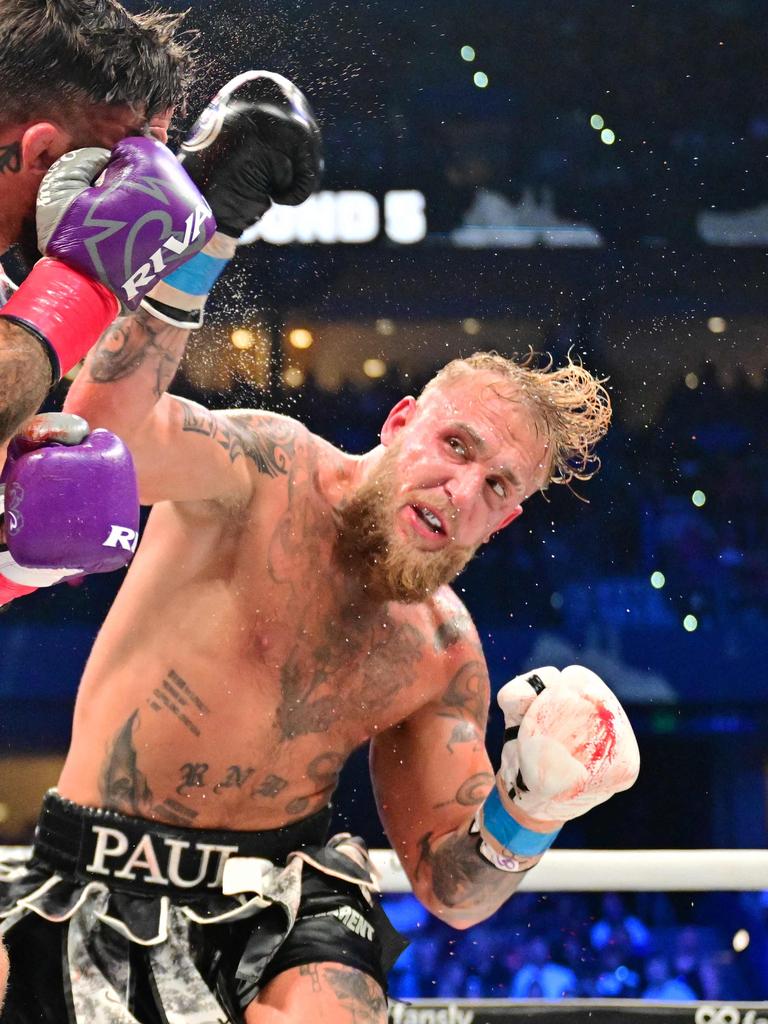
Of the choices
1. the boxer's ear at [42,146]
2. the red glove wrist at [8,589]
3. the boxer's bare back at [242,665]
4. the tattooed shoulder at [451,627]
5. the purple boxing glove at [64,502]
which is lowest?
the tattooed shoulder at [451,627]

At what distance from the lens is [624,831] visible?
387 centimetres

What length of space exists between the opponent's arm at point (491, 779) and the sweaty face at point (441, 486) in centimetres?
23

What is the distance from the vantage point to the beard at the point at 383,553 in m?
1.90

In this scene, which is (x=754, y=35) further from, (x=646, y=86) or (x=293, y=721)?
(x=293, y=721)

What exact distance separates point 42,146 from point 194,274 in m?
0.39

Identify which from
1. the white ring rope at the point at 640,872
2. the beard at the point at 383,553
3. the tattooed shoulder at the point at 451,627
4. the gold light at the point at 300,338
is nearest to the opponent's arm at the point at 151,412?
the beard at the point at 383,553

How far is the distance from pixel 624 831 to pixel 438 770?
206cm

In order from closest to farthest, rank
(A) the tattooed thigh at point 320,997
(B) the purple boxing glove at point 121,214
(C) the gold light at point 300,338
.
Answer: (B) the purple boxing glove at point 121,214
(A) the tattooed thigh at point 320,997
(C) the gold light at point 300,338

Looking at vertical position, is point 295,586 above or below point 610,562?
above

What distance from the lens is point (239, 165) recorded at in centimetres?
168

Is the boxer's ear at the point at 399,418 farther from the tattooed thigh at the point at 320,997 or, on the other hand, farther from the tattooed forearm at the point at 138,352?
the tattooed thigh at the point at 320,997

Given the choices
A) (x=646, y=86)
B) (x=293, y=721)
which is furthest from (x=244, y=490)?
(x=646, y=86)

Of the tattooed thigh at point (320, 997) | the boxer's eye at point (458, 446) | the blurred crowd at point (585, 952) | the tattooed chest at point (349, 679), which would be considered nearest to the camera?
the tattooed thigh at point (320, 997)

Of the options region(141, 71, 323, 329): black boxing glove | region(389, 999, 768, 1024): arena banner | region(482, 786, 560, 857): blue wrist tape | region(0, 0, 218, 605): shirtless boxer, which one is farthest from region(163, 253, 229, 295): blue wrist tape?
region(389, 999, 768, 1024): arena banner
